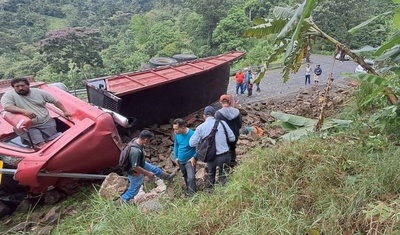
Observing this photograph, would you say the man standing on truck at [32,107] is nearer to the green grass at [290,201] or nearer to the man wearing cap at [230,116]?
the green grass at [290,201]

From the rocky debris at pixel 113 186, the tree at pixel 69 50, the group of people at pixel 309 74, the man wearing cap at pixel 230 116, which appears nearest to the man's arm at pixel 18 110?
the rocky debris at pixel 113 186

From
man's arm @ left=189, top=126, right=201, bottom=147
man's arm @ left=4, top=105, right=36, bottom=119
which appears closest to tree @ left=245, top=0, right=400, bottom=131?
man's arm @ left=189, top=126, right=201, bottom=147

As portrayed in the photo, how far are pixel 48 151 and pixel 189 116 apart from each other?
14.2 ft

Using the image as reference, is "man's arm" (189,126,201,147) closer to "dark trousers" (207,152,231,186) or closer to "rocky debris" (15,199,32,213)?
"dark trousers" (207,152,231,186)

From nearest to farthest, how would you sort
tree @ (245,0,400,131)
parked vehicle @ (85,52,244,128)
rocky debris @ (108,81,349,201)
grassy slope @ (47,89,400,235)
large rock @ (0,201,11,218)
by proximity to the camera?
grassy slope @ (47,89,400,235) → tree @ (245,0,400,131) → large rock @ (0,201,11,218) → rocky debris @ (108,81,349,201) → parked vehicle @ (85,52,244,128)

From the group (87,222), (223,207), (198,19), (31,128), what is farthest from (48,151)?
(198,19)

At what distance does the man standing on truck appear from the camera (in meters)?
4.61

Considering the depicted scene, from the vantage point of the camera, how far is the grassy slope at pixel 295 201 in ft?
8.06

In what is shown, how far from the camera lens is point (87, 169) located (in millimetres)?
Result: 4777

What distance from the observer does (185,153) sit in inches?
168

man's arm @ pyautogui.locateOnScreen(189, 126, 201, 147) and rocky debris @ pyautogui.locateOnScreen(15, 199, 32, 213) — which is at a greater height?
man's arm @ pyautogui.locateOnScreen(189, 126, 201, 147)

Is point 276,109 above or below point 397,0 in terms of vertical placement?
below

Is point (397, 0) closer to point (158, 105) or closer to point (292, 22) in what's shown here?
point (292, 22)

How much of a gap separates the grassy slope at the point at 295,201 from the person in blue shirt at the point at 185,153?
3.01 ft
